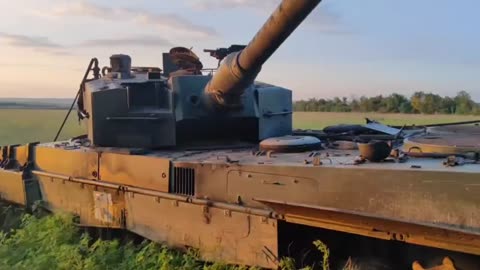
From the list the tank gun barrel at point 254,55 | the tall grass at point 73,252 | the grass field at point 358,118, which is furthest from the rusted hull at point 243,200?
the grass field at point 358,118

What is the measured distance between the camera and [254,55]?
7012 mm

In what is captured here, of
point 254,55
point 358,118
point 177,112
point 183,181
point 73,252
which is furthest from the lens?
point 358,118

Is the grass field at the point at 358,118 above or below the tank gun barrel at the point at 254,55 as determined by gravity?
below

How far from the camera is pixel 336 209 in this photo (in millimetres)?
5809

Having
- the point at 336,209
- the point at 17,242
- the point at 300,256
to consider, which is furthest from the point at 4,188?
the point at 336,209

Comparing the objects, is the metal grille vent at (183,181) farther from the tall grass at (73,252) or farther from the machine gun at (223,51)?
the machine gun at (223,51)

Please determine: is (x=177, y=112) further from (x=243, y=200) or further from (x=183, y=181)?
(x=243, y=200)

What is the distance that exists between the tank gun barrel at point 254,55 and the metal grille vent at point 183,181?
1.21 metres

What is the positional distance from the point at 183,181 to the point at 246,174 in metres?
1.10

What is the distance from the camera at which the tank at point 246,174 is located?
545 centimetres

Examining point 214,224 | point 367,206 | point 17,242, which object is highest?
point 367,206

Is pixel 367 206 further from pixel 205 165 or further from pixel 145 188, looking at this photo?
pixel 145 188

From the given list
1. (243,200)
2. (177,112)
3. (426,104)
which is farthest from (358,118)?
(243,200)

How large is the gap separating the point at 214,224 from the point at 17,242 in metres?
3.64
